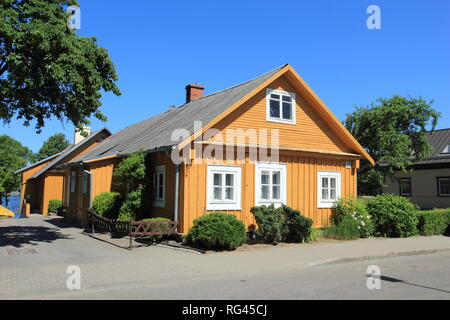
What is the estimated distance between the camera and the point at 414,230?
55.6 ft

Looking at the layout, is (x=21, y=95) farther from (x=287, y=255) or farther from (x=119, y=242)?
(x=287, y=255)

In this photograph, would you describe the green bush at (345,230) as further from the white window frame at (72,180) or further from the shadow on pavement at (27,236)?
the white window frame at (72,180)

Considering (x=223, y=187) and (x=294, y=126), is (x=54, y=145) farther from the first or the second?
(x=223, y=187)

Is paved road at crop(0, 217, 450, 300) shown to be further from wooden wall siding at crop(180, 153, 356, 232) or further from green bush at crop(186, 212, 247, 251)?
wooden wall siding at crop(180, 153, 356, 232)

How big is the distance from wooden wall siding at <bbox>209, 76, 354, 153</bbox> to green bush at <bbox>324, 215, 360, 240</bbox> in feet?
10.5

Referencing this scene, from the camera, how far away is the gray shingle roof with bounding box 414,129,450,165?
3162 cm

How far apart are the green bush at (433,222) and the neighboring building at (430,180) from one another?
1348cm

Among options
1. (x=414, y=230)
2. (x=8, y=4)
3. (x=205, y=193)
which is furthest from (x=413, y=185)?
(x=8, y=4)

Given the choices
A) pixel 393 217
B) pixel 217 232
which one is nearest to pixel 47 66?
pixel 217 232

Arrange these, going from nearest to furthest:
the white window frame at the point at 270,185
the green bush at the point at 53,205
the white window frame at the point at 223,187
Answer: the white window frame at the point at 223,187, the white window frame at the point at 270,185, the green bush at the point at 53,205

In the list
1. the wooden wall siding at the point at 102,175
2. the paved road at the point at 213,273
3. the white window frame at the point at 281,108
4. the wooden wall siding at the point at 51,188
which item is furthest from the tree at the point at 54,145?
the white window frame at the point at 281,108

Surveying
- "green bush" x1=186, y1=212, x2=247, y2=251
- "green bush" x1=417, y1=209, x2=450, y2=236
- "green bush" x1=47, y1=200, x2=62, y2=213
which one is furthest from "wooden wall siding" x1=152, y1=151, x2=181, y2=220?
"green bush" x1=47, y1=200, x2=62, y2=213

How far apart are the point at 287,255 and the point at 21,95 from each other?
9115 mm

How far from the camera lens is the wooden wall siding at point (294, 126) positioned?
15055 millimetres
